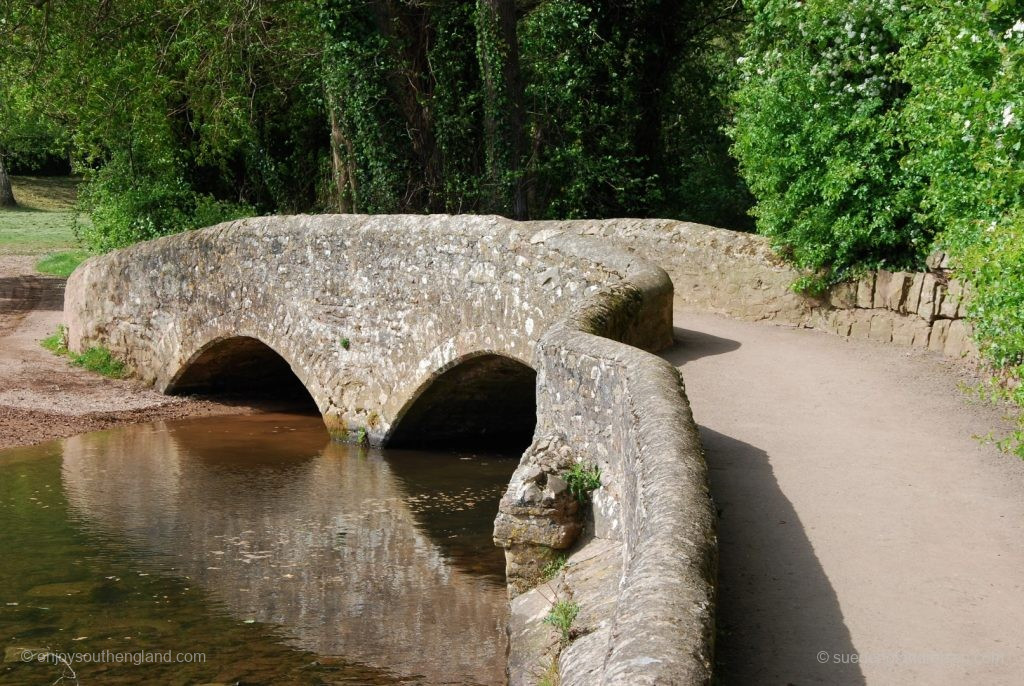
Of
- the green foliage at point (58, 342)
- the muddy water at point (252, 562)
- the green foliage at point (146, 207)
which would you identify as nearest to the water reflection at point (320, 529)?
the muddy water at point (252, 562)

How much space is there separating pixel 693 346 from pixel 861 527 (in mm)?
4670

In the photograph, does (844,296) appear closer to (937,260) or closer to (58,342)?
(937,260)

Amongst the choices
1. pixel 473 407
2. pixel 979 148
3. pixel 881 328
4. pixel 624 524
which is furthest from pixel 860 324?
pixel 624 524

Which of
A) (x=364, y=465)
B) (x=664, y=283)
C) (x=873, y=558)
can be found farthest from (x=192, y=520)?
(x=873, y=558)

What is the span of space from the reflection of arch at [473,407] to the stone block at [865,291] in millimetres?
3545

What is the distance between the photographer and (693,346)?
10.0 m

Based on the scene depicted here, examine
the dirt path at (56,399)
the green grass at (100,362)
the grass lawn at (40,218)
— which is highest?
the grass lawn at (40,218)

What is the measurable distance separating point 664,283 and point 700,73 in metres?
9.83

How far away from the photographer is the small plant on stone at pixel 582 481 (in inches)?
276

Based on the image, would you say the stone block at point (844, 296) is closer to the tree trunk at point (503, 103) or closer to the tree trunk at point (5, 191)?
the tree trunk at point (503, 103)

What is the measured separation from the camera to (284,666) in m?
7.41

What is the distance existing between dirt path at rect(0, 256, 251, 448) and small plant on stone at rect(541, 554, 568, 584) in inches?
348

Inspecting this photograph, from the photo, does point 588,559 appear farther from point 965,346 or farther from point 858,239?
point 858,239

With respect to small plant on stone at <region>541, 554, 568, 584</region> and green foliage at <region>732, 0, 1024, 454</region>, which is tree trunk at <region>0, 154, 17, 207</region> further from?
small plant on stone at <region>541, 554, 568, 584</region>
